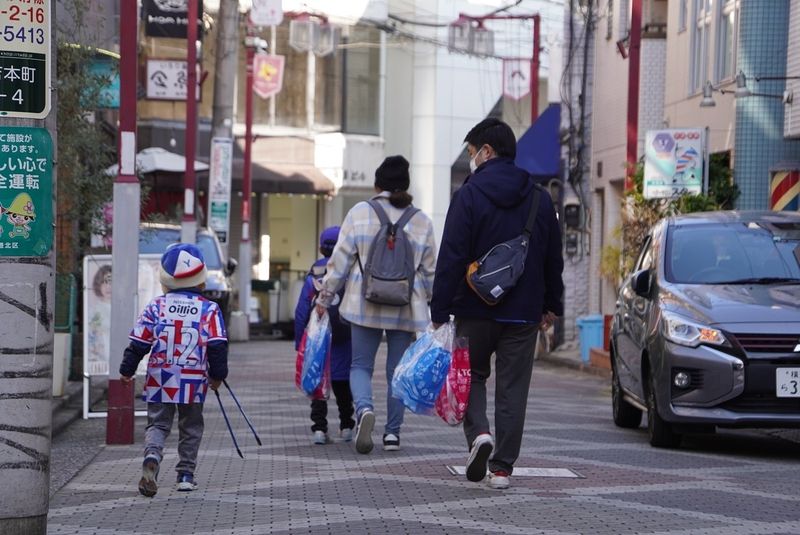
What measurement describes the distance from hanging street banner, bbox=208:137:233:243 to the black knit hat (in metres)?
18.8

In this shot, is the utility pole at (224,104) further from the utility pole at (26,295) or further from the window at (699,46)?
Result: the utility pole at (26,295)

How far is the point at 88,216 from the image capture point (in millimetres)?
15156

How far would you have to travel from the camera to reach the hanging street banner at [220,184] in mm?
29578

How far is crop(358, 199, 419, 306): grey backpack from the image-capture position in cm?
1047

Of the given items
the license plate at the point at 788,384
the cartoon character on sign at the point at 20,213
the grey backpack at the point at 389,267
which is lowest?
the license plate at the point at 788,384

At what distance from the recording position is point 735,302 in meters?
10.7

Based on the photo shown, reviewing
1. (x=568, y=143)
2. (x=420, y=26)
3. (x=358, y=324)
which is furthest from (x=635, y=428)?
(x=420, y=26)

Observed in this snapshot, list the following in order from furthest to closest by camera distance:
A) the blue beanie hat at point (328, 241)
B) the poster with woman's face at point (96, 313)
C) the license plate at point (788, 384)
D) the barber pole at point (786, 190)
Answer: the barber pole at point (786, 190) < the poster with woman's face at point (96, 313) < the blue beanie hat at point (328, 241) < the license plate at point (788, 384)

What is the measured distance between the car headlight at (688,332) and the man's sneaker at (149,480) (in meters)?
3.89

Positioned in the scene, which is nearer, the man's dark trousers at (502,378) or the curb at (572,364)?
the man's dark trousers at (502,378)

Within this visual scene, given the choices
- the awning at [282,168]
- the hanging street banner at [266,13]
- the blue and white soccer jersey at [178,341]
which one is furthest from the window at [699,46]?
the awning at [282,168]

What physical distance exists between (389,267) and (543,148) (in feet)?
62.7

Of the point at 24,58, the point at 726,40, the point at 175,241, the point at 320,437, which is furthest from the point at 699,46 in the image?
the point at 24,58

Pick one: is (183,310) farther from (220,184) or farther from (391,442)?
A: (220,184)
